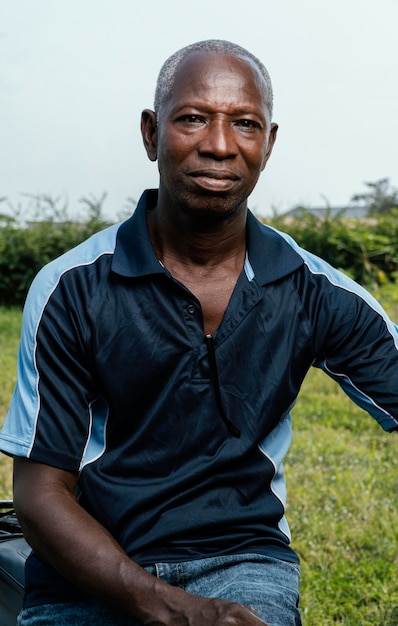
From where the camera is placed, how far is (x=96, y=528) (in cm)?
178

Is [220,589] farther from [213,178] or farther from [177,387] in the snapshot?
[213,178]

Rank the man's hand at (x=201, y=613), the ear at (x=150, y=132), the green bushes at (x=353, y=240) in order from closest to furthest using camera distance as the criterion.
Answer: the man's hand at (x=201, y=613), the ear at (x=150, y=132), the green bushes at (x=353, y=240)

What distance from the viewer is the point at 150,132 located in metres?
2.09

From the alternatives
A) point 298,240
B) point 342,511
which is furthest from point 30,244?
point 342,511

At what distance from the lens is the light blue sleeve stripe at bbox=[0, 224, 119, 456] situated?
1.87 metres

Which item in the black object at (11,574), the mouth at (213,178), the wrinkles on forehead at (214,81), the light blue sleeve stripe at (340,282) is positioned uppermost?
the wrinkles on forehead at (214,81)

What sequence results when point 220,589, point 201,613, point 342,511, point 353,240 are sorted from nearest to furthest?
point 201,613 < point 220,589 < point 342,511 < point 353,240

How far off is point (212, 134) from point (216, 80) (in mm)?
120

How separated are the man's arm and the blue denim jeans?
116mm

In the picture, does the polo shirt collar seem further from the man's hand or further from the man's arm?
the man's hand

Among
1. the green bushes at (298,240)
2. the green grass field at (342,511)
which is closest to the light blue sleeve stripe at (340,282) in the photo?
the green grass field at (342,511)

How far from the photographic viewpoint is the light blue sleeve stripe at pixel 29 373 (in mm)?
1865

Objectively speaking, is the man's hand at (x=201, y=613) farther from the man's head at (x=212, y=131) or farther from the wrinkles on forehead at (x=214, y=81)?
the wrinkles on forehead at (x=214, y=81)

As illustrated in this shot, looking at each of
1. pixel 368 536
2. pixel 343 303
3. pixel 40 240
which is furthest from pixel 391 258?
pixel 343 303
